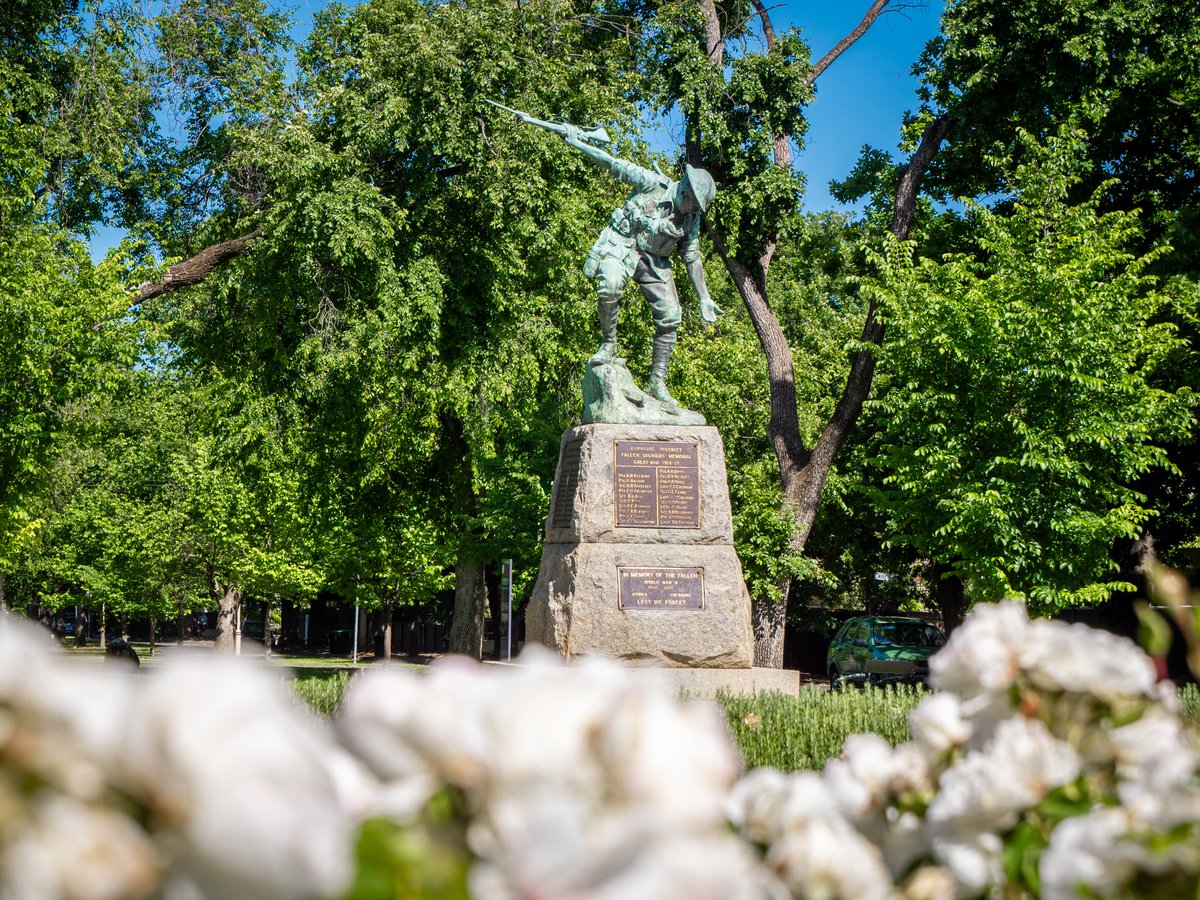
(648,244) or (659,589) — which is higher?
(648,244)

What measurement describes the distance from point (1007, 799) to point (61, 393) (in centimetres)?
1825

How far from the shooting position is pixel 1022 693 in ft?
5.14

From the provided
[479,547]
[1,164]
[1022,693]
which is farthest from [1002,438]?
[1022,693]

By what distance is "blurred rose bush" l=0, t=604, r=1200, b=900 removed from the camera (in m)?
0.79

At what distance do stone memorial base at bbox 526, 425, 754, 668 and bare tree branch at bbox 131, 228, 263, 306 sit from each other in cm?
1009

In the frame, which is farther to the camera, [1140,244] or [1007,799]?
[1140,244]

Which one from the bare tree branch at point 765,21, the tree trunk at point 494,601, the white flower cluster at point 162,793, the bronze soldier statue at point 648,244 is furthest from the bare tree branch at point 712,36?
the white flower cluster at point 162,793

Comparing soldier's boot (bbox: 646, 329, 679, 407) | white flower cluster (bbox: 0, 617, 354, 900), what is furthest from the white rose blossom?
soldier's boot (bbox: 646, 329, 679, 407)

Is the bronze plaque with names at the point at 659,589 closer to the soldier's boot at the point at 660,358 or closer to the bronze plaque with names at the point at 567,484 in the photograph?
the bronze plaque with names at the point at 567,484

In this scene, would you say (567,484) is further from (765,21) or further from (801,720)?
(765,21)

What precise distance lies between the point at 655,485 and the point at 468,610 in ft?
40.9

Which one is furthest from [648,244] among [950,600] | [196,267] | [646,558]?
[950,600]

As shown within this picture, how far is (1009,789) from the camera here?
139 cm

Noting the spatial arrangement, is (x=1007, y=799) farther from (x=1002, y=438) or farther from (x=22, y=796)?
(x=1002, y=438)
